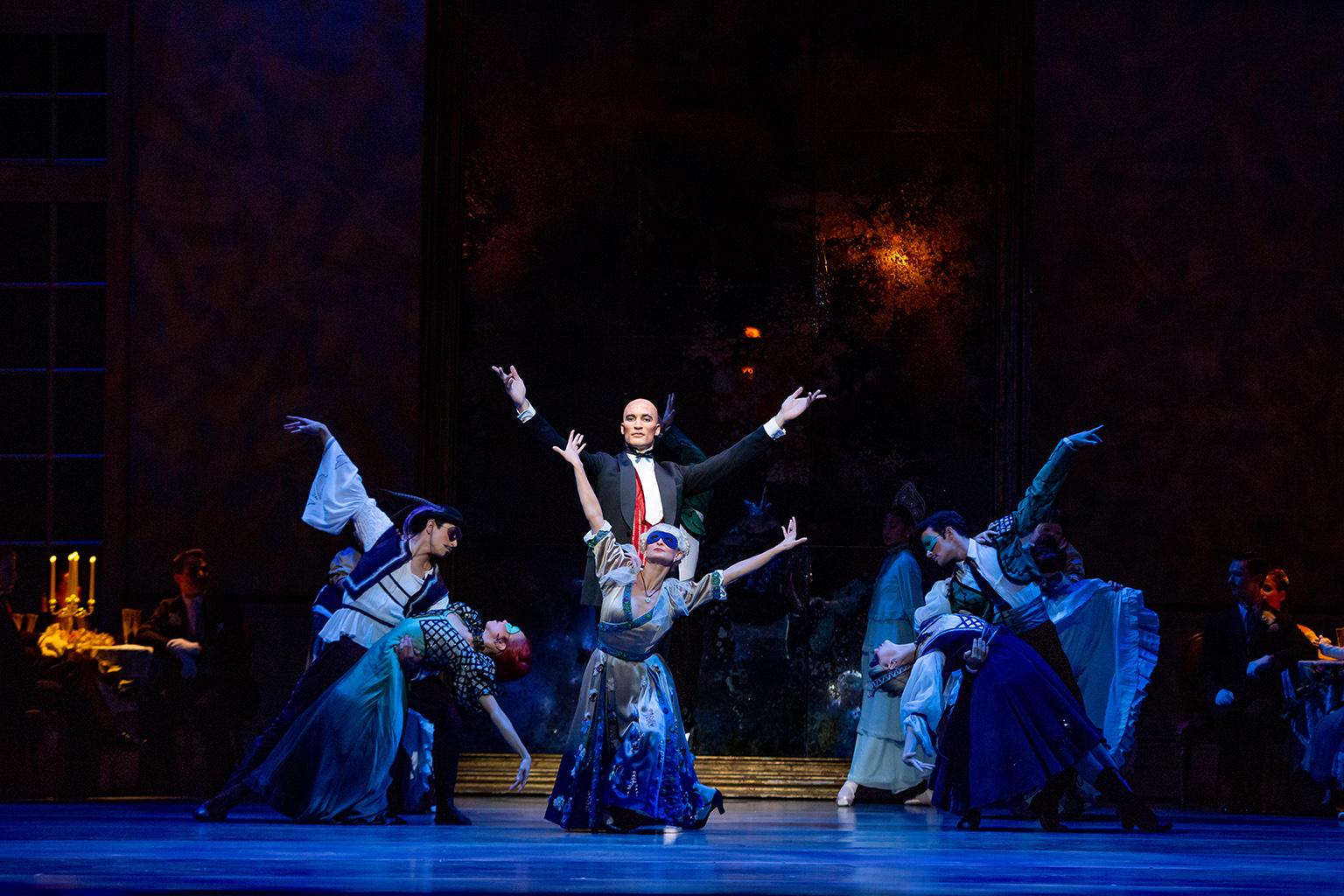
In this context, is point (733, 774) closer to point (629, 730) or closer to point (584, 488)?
point (584, 488)

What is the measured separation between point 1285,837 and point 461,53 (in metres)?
5.67

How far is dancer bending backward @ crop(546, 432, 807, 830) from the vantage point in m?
6.79

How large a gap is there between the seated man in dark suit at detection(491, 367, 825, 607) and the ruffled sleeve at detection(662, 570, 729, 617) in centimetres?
117

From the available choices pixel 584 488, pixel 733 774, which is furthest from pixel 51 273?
pixel 733 774

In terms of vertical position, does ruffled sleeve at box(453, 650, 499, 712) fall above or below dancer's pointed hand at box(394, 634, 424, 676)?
below

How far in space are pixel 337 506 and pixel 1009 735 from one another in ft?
9.43

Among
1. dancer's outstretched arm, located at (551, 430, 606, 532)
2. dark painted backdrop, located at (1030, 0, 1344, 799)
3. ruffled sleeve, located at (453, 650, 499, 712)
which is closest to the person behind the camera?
ruffled sleeve, located at (453, 650, 499, 712)

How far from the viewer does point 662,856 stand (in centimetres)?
561

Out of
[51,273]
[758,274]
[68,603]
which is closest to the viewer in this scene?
[68,603]

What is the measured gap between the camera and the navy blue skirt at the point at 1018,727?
6879 mm

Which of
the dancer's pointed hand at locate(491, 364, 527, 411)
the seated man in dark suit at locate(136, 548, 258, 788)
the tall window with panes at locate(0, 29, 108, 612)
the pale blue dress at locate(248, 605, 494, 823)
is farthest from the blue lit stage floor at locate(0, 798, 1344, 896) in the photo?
the tall window with panes at locate(0, 29, 108, 612)

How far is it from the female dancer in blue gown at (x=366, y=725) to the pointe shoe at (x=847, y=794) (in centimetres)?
203

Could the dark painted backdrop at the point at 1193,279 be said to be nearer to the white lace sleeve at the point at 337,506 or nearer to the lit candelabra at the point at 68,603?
the white lace sleeve at the point at 337,506

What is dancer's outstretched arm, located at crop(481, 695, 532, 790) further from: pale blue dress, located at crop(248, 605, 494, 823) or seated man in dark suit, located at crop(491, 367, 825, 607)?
seated man in dark suit, located at crop(491, 367, 825, 607)
